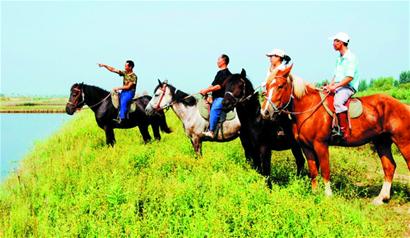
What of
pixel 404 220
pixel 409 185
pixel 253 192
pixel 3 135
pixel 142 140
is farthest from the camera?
pixel 3 135

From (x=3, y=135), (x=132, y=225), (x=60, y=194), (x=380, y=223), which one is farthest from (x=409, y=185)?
(x=3, y=135)

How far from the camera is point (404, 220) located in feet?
22.5

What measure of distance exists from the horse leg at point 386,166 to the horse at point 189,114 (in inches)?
118

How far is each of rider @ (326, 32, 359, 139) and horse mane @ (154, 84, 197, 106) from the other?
3.48 meters

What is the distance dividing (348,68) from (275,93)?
147 centimetres

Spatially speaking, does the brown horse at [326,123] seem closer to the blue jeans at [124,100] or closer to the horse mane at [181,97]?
the horse mane at [181,97]

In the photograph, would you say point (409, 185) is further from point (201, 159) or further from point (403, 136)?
point (201, 159)

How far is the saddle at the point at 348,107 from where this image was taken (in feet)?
24.2

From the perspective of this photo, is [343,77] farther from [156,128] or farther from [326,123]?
[156,128]

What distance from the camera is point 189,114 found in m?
9.62

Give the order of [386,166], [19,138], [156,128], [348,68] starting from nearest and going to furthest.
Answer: [348,68] → [386,166] → [156,128] → [19,138]

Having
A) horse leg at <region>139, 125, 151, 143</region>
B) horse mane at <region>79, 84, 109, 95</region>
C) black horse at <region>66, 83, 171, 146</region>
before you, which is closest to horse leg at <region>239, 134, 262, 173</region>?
black horse at <region>66, 83, 171, 146</region>

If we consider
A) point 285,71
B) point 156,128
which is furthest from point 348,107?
point 156,128

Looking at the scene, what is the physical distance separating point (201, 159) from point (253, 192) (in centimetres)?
243
